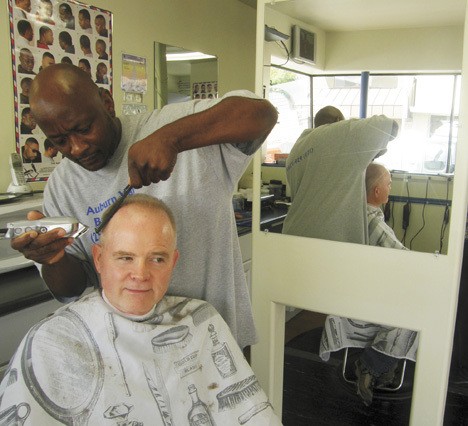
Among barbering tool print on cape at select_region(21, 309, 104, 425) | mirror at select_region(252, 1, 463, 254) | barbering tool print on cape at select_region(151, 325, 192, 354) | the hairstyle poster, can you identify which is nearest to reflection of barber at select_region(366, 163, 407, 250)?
mirror at select_region(252, 1, 463, 254)

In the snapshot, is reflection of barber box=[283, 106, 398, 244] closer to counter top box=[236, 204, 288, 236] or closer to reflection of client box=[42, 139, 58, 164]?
counter top box=[236, 204, 288, 236]

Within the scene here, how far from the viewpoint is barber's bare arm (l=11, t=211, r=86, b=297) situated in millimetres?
994

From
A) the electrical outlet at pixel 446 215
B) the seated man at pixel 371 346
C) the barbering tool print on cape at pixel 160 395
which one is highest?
the electrical outlet at pixel 446 215

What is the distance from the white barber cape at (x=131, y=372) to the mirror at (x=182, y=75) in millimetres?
1790

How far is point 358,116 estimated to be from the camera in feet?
5.29

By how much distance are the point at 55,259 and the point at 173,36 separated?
2044mm

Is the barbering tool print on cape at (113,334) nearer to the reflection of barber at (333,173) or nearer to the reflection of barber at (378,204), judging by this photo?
the reflection of barber at (333,173)

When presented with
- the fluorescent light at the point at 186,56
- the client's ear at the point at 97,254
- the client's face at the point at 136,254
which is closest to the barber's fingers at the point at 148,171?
the client's face at the point at 136,254

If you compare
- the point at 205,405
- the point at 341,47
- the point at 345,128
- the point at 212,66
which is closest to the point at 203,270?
the point at 205,405

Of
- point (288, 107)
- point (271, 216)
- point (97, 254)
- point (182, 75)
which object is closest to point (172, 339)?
point (97, 254)

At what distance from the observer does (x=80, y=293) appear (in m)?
1.28

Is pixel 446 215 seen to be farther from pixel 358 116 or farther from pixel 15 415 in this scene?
pixel 15 415

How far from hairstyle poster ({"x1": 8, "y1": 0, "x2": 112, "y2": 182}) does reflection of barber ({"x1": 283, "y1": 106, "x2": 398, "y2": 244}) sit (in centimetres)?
110

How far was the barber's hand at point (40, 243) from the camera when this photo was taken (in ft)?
3.23
